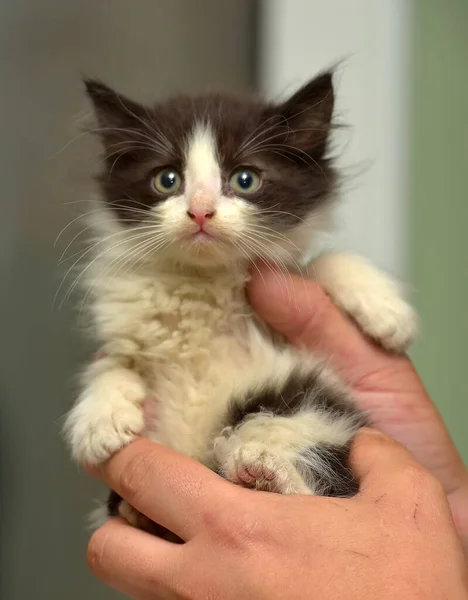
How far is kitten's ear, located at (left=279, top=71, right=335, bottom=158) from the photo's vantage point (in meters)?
1.27

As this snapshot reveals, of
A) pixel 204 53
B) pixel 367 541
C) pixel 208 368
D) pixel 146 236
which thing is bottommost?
pixel 367 541

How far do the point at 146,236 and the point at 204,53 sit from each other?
1.14 metres

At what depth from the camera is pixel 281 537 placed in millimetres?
833

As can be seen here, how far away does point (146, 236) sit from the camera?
1.23 meters

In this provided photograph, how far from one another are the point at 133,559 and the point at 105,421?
0.26m

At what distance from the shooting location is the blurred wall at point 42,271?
1.54 meters

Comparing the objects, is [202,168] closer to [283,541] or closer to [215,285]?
[215,285]

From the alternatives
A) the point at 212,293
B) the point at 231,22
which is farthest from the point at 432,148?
the point at 212,293

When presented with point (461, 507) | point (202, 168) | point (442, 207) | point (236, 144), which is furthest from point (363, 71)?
point (461, 507)

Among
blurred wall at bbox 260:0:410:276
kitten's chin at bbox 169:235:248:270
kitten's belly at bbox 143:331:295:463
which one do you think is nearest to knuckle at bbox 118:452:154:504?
kitten's belly at bbox 143:331:295:463

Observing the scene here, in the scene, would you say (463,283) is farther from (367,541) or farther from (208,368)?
(367,541)

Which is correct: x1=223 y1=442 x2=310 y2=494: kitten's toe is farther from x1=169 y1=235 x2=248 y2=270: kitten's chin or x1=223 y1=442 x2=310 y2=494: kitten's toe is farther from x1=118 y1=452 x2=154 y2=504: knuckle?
x1=169 y1=235 x2=248 y2=270: kitten's chin

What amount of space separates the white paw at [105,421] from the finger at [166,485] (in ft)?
0.10

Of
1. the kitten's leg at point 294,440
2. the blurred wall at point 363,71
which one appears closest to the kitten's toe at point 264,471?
the kitten's leg at point 294,440
